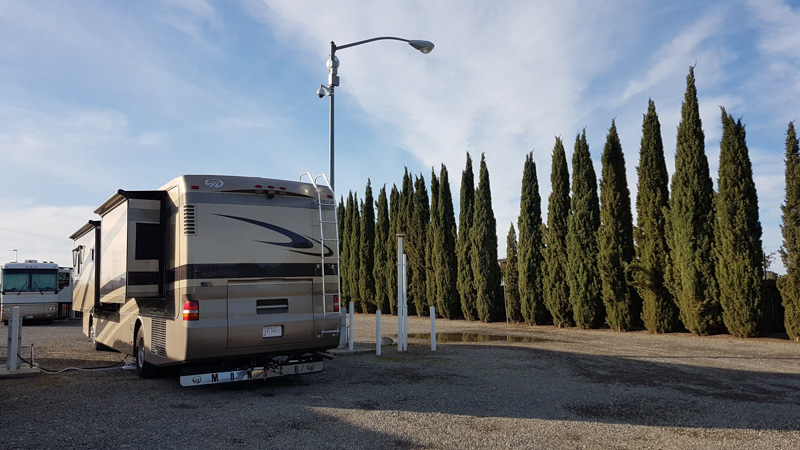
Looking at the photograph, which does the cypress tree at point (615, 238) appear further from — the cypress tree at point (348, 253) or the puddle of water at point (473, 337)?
the cypress tree at point (348, 253)

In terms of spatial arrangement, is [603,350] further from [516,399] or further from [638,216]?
[638,216]

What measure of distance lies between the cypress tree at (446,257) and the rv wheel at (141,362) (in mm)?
19583

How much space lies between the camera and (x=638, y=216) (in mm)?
19766

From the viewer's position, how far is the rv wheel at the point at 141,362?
921 cm

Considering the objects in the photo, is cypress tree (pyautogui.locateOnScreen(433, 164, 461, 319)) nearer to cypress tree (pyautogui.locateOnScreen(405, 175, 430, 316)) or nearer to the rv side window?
cypress tree (pyautogui.locateOnScreen(405, 175, 430, 316))

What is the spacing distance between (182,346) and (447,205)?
2234 centimetres

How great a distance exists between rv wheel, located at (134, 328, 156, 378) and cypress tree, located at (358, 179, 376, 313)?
961 inches

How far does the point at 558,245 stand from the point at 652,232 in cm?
403

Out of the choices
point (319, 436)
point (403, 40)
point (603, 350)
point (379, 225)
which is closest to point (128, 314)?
point (319, 436)

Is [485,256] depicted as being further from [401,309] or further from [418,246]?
[401,309]

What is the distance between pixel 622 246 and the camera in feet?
65.7

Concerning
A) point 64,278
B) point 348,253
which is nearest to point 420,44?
point 64,278

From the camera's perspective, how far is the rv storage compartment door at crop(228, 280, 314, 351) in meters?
7.96

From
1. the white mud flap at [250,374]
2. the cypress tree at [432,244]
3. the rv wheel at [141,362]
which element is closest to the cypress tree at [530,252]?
the cypress tree at [432,244]
